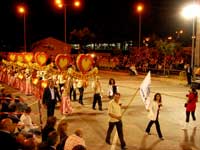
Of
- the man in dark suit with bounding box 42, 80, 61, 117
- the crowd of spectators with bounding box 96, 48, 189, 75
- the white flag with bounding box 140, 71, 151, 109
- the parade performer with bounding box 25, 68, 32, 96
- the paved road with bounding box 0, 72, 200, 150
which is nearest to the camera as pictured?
the white flag with bounding box 140, 71, 151, 109

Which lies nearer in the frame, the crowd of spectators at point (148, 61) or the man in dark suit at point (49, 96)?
the man in dark suit at point (49, 96)

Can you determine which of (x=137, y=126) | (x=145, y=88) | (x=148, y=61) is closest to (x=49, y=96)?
(x=137, y=126)

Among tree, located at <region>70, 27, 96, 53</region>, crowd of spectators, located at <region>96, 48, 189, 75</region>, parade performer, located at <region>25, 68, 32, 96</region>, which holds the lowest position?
parade performer, located at <region>25, 68, 32, 96</region>

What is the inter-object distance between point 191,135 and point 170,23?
196 feet

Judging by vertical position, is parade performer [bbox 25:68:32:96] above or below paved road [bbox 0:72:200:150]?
above

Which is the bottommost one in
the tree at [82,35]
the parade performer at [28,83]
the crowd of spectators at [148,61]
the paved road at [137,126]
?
the paved road at [137,126]

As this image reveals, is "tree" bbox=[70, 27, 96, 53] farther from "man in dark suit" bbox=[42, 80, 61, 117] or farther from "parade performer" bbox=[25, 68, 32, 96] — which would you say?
"man in dark suit" bbox=[42, 80, 61, 117]

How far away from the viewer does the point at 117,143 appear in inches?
451

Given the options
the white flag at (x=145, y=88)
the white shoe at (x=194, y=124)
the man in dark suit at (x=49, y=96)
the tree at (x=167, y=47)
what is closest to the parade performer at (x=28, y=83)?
the man in dark suit at (x=49, y=96)

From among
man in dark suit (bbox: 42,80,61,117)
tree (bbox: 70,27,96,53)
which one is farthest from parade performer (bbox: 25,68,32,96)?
tree (bbox: 70,27,96,53)

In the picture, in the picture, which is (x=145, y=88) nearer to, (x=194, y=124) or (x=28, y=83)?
(x=194, y=124)

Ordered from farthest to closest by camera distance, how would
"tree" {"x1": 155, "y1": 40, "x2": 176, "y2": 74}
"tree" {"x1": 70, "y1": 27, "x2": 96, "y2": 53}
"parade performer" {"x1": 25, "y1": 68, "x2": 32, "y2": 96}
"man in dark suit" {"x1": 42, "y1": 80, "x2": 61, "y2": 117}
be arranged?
"tree" {"x1": 70, "y1": 27, "x2": 96, "y2": 53}, "tree" {"x1": 155, "y1": 40, "x2": 176, "y2": 74}, "parade performer" {"x1": 25, "y1": 68, "x2": 32, "y2": 96}, "man in dark suit" {"x1": 42, "y1": 80, "x2": 61, "y2": 117}

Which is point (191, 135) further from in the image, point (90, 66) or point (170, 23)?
point (170, 23)

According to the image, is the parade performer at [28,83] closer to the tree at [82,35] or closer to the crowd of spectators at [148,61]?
the crowd of spectators at [148,61]
